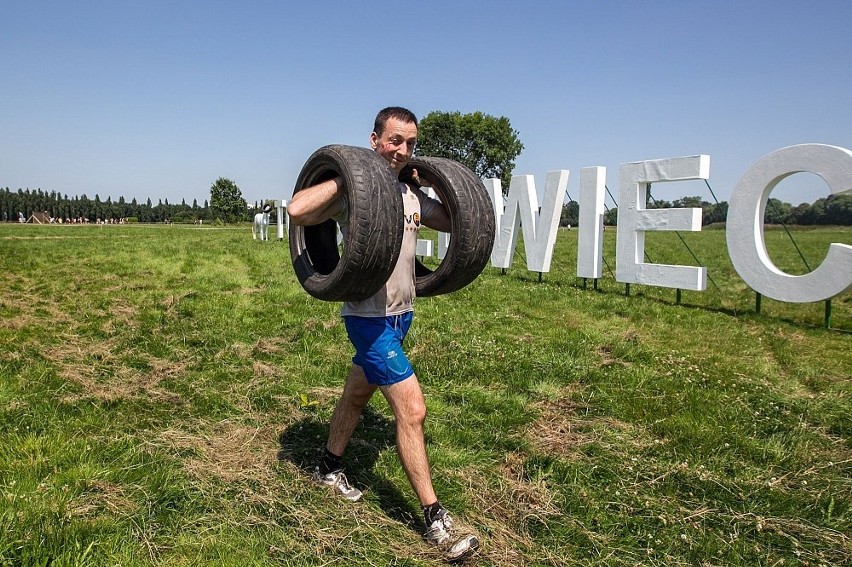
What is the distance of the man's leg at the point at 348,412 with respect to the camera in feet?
12.1

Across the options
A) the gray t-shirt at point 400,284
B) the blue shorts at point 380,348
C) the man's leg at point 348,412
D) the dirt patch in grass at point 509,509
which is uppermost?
the gray t-shirt at point 400,284

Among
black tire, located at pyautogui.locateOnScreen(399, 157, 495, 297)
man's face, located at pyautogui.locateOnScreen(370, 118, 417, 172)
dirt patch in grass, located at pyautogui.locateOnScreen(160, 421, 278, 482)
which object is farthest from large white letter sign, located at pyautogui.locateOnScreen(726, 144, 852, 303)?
dirt patch in grass, located at pyautogui.locateOnScreen(160, 421, 278, 482)

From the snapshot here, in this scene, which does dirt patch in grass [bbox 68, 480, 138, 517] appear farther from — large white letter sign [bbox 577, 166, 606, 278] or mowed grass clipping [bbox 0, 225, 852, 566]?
large white letter sign [bbox 577, 166, 606, 278]

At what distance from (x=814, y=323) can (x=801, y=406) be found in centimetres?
492

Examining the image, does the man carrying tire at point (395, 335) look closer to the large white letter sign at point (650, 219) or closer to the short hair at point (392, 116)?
the short hair at point (392, 116)

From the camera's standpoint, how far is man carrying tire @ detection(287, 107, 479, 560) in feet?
10.3

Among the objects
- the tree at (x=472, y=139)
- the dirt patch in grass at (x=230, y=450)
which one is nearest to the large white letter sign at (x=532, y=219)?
the dirt patch in grass at (x=230, y=450)

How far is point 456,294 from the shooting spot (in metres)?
11.0

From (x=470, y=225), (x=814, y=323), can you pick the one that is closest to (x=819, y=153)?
(x=814, y=323)

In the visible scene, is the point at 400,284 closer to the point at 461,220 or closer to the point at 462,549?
the point at 461,220

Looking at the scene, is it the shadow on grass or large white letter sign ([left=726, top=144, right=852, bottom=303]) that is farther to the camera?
large white letter sign ([left=726, top=144, right=852, bottom=303])

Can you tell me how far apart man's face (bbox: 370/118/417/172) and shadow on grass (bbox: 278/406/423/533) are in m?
2.05

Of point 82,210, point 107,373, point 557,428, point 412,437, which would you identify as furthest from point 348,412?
point 82,210

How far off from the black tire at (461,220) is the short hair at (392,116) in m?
0.47
